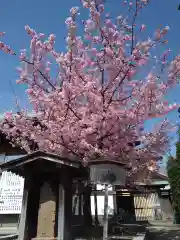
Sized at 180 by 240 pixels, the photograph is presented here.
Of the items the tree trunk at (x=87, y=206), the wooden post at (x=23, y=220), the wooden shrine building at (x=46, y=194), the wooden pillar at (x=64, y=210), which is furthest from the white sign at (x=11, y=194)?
the wooden pillar at (x=64, y=210)

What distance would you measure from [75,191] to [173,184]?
32.6ft

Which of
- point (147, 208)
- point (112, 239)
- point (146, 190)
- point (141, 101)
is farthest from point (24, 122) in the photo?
point (147, 208)

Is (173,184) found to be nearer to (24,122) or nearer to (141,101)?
(141,101)

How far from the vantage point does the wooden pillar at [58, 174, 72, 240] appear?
7.27 metres

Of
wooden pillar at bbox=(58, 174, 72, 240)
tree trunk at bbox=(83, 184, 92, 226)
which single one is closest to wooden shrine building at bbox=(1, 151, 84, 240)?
wooden pillar at bbox=(58, 174, 72, 240)

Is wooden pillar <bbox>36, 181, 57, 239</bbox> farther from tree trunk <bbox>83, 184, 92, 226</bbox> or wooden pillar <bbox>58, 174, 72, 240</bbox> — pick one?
tree trunk <bbox>83, 184, 92, 226</bbox>

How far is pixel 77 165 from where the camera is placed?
25.2 ft

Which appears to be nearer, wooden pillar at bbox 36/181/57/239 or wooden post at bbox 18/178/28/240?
wooden post at bbox 18/178/28/240

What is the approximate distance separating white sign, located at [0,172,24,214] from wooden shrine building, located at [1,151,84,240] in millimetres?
4944

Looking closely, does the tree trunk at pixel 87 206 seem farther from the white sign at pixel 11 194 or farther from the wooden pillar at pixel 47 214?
the white sign at pixel 11 194

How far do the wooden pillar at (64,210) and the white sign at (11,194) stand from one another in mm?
5991

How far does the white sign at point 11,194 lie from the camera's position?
41.7 ft

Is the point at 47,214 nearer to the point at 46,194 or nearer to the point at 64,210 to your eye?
the point at 46,194

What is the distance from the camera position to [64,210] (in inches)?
294
